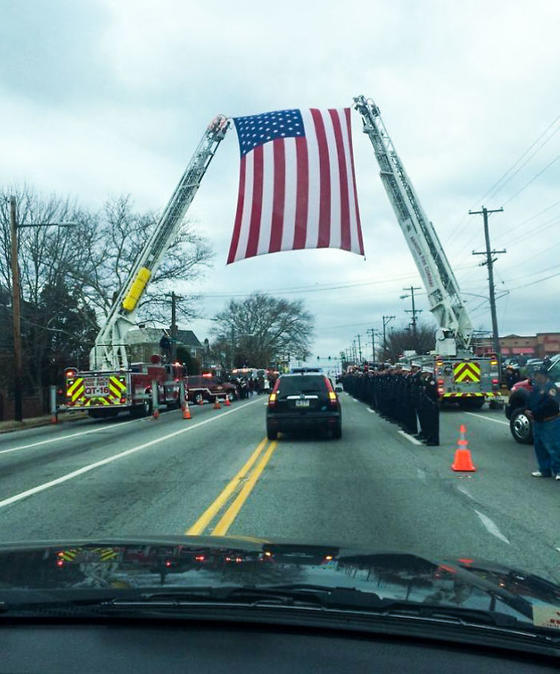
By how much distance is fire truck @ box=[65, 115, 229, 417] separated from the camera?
24297 mm

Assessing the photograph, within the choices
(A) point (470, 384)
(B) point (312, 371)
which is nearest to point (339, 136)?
(B) point (312, 371)

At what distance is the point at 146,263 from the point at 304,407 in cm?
1208

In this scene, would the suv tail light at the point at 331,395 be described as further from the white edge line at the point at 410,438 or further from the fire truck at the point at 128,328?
the fire truck at the point at 128,328

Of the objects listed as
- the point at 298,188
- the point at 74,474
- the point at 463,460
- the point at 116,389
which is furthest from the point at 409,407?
the point at 116,389

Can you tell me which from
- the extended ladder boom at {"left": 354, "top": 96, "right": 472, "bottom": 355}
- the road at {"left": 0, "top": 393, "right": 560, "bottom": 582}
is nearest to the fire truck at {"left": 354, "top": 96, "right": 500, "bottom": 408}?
the extended ladder boom at {"left": 354, "top": 96, "right": 472, "bottom": 355}

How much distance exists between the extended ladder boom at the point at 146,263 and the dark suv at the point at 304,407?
36.3 feet

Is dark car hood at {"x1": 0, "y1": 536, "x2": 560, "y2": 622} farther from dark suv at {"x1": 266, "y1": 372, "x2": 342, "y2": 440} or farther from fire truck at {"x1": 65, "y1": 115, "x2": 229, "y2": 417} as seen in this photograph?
fire truck at {"x1": 65, "y1": 115, "x2": 229, "y2": 417}

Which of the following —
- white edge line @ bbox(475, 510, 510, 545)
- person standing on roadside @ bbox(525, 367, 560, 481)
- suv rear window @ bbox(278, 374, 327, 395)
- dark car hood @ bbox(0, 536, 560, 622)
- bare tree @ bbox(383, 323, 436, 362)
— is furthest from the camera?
bare tree @ bbox(383, 323, 436, 362)

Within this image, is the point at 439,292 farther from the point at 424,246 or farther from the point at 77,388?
the point at 77,388

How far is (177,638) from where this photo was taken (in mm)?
2379

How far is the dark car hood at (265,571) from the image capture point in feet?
9.23

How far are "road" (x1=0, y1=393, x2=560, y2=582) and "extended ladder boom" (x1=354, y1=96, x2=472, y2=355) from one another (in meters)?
9.52

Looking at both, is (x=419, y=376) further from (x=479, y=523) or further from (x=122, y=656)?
(x=122, y=656)

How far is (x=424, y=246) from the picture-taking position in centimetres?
2533
